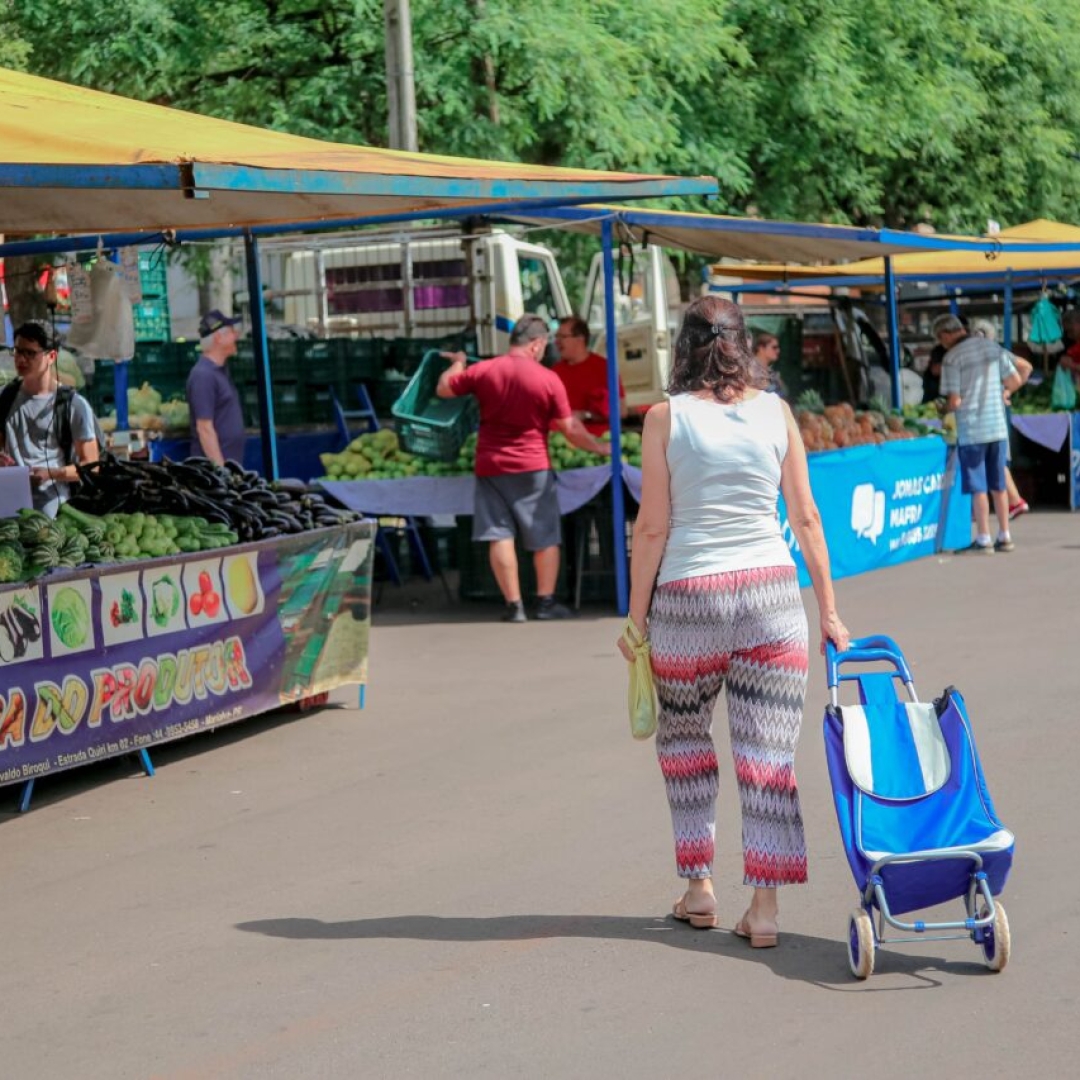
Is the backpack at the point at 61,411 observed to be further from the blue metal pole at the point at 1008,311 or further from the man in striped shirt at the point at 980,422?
the blue metal pole at the point at 1008,311

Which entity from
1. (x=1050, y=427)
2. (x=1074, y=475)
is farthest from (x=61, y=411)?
(x=1074, y=475)

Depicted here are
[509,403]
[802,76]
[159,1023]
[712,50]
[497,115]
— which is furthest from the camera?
[802,76]

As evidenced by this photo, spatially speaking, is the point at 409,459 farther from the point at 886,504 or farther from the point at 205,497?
the point at 886,504

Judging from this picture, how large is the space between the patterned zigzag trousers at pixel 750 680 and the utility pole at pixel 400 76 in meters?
10.6

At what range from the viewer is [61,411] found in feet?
33.1

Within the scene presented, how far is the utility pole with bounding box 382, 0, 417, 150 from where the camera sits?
15.3 meters

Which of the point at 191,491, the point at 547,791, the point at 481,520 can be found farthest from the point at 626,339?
the point at 547,791

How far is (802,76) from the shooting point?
21.3m

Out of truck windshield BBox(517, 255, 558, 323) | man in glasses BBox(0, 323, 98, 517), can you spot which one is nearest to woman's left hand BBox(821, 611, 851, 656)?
man in glasses BBox(0, 323, 98, 517)

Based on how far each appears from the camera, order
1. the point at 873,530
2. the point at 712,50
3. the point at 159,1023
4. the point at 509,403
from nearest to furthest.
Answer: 1. the point at 159,1023
2. the point at 509,403
3. the point at 873,530
4. the point at 712,50

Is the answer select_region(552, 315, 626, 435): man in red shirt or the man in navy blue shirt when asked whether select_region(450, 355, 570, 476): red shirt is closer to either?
select_region(552, 315, 626, 435): man in red shirt

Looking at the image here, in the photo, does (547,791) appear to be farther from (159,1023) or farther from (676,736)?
(159,1023)

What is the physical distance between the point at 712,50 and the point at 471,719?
12111 millimetres

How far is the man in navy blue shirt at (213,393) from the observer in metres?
12.6
